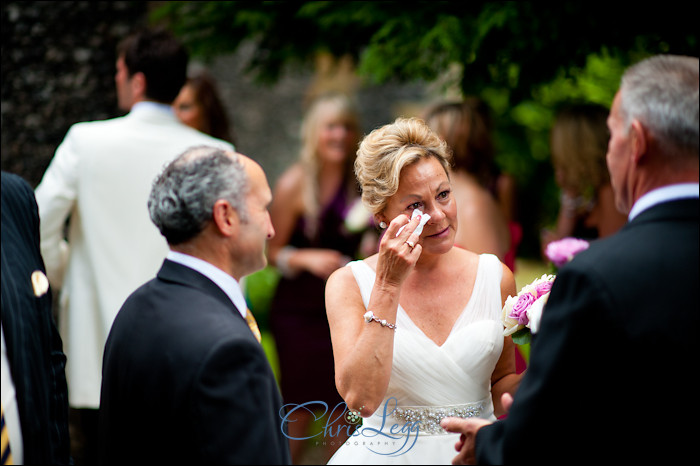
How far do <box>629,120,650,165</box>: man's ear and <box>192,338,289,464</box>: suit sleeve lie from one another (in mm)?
1164

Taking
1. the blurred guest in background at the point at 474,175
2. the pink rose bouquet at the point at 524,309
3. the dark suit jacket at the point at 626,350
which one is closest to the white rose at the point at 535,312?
the pink rose bouquet at the point at 524,309

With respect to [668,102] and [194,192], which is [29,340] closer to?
[194,192]

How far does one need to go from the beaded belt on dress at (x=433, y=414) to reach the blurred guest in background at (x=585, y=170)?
2.21m

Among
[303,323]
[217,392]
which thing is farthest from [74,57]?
[217,392]

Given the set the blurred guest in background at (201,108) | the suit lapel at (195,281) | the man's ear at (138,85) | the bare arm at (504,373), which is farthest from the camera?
the blurred guest in background at (201,108)

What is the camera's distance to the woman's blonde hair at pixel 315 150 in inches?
219

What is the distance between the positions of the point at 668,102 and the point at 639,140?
12 cm

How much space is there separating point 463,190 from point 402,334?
205cm

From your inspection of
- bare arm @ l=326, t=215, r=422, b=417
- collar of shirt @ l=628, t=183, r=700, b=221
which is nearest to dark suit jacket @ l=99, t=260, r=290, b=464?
bare arm @ l=326, t=215, r=422, b=417

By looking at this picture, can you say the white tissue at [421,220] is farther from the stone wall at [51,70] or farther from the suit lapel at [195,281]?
the stone wall at [51,70]

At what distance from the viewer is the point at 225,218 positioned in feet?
7.75

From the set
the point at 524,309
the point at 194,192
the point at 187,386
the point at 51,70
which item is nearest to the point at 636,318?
the point at 524,309

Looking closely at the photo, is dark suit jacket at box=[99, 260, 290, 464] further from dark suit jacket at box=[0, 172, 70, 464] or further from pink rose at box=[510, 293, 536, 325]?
pink rose at box=[510, 293, 536, 325]

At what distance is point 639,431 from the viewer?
2.00 metres
